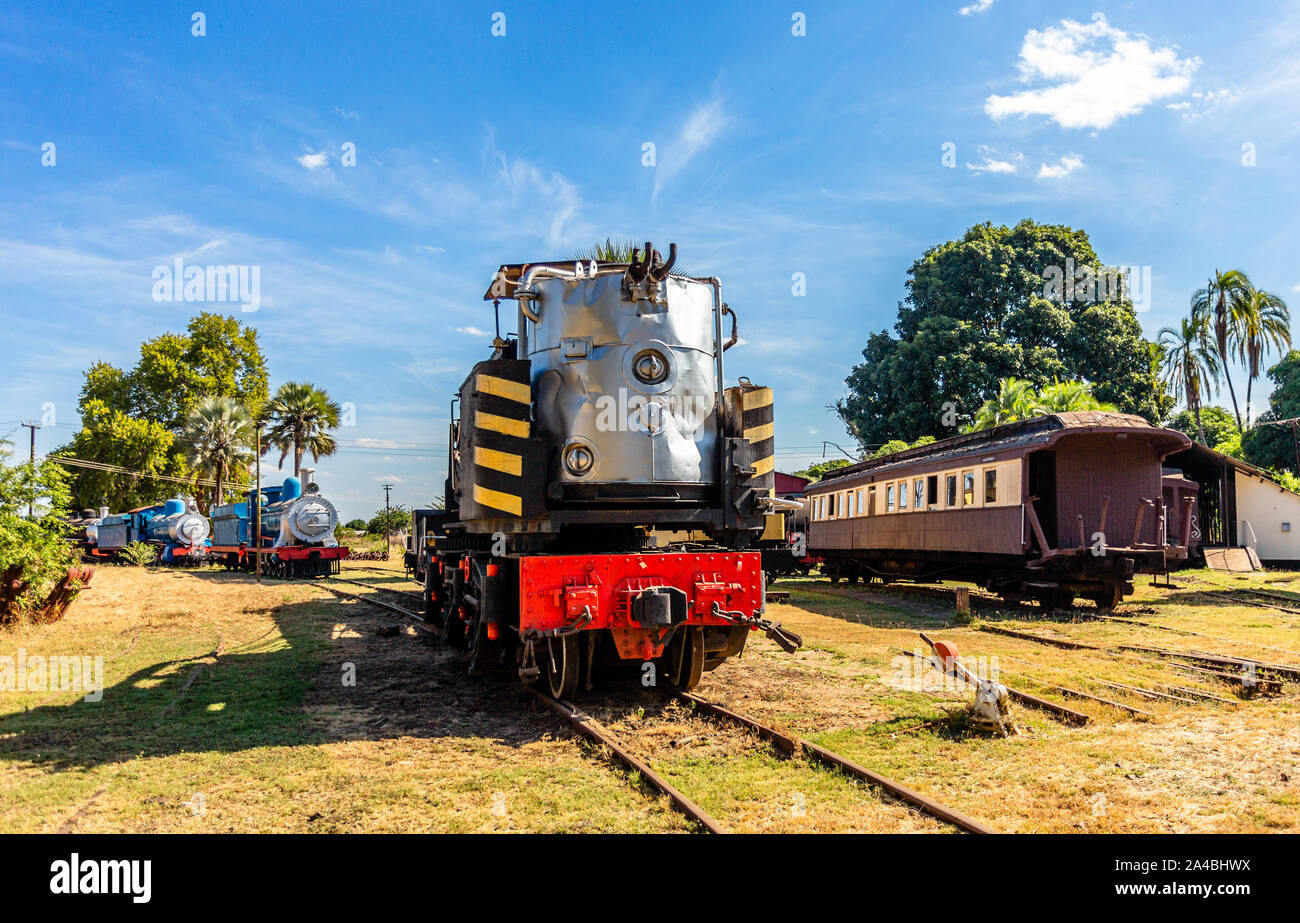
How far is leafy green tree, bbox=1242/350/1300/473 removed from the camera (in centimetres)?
3706

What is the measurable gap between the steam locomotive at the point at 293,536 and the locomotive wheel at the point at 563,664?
23.7m

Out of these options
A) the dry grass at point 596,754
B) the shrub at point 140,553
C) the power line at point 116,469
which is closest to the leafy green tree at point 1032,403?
the dry grass at point 596,754

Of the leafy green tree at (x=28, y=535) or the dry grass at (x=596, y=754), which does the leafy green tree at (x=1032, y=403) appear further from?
the leafy green tree at (x=28, y=535)

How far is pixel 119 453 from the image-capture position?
151ft

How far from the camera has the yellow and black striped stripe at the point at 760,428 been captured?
8016mm

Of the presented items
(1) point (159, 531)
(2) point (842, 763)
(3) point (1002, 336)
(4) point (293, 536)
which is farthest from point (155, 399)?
(2) point (842, 763)

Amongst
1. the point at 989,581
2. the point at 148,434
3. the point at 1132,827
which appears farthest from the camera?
the point at 148,434

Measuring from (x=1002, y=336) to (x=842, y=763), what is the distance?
33777 millimetres

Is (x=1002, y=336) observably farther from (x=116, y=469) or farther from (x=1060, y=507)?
(x=116, y=469)

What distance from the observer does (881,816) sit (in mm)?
4820

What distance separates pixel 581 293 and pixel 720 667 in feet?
15.0

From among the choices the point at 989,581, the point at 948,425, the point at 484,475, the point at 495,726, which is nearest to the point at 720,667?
the point at 495,726

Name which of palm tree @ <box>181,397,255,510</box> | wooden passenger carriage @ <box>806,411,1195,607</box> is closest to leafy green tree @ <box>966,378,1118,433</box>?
wooden passenger carriage @ <box>806,411,1195,607</box>

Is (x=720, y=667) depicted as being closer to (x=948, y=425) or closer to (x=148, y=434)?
(x=948, y=425)
